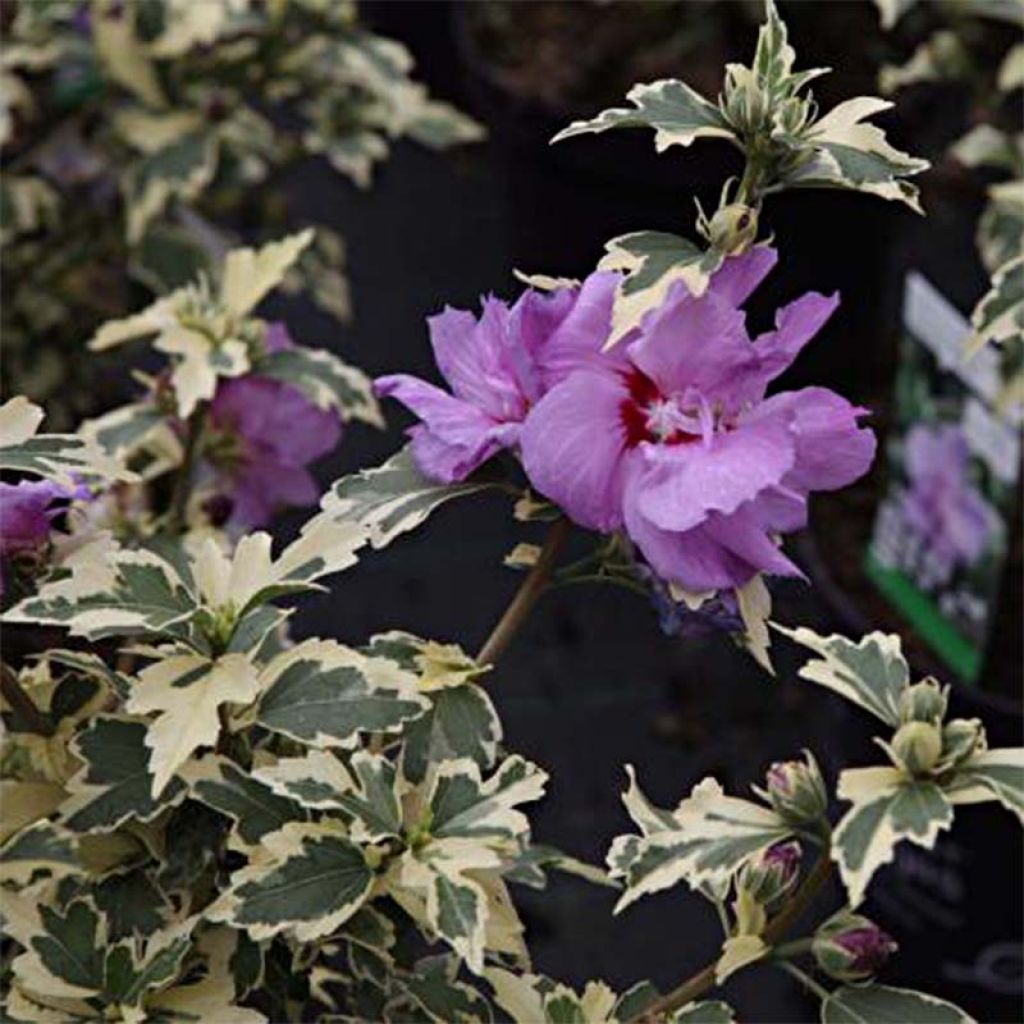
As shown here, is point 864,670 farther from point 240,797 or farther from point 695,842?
point 240,797

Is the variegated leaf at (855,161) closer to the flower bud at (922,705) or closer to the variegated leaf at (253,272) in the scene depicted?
the flower bud at (922,705)

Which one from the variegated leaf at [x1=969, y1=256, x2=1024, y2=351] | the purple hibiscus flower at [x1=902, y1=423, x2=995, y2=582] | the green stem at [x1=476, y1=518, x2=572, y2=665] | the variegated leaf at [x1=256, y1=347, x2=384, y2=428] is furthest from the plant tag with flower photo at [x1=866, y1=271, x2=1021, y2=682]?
the green stem at [x1=476, y1=518, x2=572, y2=665]

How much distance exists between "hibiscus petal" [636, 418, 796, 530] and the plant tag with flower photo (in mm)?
726

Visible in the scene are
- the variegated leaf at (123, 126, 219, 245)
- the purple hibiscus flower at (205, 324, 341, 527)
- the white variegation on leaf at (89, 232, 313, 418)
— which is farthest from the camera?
the variegated leaf at (123, 126, 219, 245)

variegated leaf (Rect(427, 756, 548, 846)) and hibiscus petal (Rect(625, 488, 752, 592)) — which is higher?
hibiscus petal (Rect(625, 488, 752, 592))

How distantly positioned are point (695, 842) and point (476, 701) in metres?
0.13

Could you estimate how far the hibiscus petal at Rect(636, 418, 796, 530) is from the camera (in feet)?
2.73

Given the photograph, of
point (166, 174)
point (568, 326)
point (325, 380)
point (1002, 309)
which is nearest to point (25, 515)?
point (568, 326)

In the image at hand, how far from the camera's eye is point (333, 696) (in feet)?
2.93

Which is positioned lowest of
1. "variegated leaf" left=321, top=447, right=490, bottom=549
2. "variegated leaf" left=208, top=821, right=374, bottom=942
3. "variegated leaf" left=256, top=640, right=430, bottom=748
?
"variegated leaf" left=208, top=821, right=374, bottom=942

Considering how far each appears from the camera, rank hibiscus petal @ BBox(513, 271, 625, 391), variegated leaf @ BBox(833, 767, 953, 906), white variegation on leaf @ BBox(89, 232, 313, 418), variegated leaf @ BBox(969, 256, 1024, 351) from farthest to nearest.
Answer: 1. white variegation on leaf @ BBox(89, 232, 313, 418)
2. variegated leaf @ BBox(969, 256, 1024, 351)
3. hibiscus petal @ BBox(513, 271, 625, 391)
4. variegated leaf @ BBox(833, 767, 953, 906)

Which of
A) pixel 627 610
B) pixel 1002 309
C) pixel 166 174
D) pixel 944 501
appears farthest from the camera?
pixel 627 610

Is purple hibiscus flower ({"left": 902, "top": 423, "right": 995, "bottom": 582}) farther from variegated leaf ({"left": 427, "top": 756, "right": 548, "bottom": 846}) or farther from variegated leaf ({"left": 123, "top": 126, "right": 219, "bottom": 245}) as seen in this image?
variegated leaf ({"left": 427, "top": 756, "right": 548, "bottom": 846})

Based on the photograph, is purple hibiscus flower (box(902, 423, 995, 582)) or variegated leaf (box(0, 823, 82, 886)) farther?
purple hibiscus flower (box(902, 423, 995, 582))
